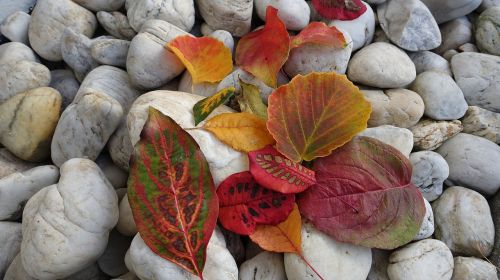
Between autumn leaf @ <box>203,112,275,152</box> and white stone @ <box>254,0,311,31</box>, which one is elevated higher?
white stone @ <box>254,0,311,31</box>

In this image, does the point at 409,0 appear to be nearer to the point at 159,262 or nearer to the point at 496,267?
the point at 496,267

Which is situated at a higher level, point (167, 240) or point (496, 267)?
point (167, 240)

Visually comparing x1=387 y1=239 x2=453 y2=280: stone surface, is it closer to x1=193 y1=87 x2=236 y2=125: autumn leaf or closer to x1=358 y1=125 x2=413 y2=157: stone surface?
x1=358 y1=125 x2=413 y2=157: stone surface

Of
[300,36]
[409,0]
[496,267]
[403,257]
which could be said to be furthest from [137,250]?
[409,0]

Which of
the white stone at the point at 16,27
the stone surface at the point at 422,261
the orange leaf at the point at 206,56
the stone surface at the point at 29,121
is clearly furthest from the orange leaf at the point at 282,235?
the white stone at the point at 16,27

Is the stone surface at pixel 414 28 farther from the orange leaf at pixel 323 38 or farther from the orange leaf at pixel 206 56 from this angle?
A: the orange leaf at pixel 206 56

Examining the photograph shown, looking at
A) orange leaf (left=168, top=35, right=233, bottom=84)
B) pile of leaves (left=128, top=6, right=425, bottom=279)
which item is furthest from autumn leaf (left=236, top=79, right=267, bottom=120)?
orange leaf (left=168, top=35, right=233, bottom=84)

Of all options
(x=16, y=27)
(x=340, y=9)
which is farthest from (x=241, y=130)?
(x=16, y=27)
